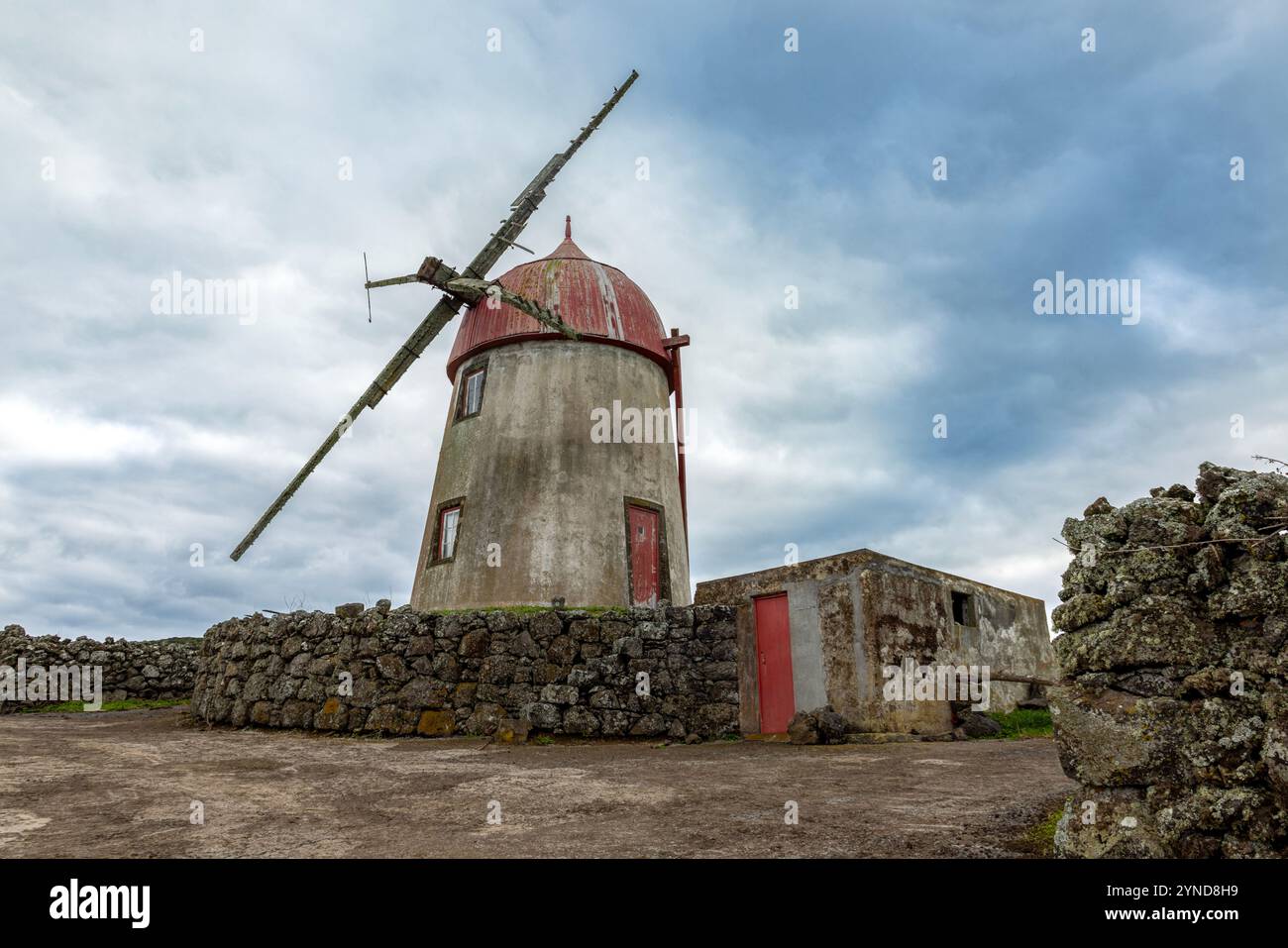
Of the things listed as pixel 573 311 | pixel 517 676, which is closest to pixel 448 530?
pixel 517 676

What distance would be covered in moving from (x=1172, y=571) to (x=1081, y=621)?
48 centimetres

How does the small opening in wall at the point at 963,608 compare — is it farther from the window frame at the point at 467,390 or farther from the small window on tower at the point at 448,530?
the window frame at the point at 467,390

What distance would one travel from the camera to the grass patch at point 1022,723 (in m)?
12.7

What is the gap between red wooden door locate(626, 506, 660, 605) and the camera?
14.9 meters

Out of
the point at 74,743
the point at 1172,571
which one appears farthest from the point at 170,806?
the point at 1172,571

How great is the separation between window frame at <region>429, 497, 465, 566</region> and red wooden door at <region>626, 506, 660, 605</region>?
3257 millimetres

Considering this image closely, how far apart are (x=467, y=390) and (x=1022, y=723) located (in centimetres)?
1243

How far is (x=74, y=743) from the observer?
10.2 metres

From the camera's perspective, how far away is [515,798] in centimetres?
637

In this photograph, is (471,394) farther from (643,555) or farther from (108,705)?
(108,705)

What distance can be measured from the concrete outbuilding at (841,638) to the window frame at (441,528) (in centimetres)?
507

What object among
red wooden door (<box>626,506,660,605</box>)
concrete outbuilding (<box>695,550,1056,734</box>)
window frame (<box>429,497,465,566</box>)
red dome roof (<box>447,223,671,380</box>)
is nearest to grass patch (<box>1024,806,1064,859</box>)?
concrete outbuilding (<box>695,550,1056,734</box>)

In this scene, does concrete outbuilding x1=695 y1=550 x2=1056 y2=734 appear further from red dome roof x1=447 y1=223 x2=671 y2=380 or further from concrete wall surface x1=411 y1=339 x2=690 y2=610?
red dome roof x1=447 y1=223 x2=671 y2=380
